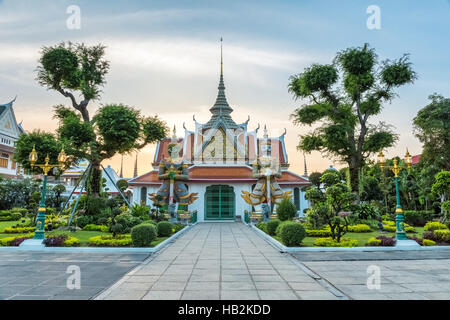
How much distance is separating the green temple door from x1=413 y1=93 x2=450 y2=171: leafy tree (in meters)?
16.4

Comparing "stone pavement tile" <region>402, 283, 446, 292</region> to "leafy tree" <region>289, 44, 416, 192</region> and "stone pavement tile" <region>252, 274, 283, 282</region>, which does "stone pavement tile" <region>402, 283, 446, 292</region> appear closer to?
"stone pavement tile" <region>252, 274, 283, 282</region>

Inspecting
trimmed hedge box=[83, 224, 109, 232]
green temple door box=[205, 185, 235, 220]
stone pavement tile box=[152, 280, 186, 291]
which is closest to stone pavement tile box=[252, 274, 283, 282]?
stone pavement tile box=[152, 280, 186, 291]

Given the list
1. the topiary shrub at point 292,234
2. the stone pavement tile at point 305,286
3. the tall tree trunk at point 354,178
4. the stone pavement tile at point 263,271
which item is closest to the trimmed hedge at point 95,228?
the topiary shrub at point 292,234

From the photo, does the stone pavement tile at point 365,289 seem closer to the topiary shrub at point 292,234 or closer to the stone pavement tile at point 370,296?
the stone pavement tile at point 370,296

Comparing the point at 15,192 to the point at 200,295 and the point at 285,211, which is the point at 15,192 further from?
the point at 200,295

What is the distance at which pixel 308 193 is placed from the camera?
13578mm

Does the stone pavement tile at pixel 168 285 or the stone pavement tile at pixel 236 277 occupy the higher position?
the stone pavement tile at pixel 168 285

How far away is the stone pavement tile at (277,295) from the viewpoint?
473 centimetres

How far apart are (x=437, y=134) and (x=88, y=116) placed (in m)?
26.1

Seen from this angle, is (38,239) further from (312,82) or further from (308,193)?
(312,82)

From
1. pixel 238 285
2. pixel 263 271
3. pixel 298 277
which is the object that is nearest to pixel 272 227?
pixel 263 271

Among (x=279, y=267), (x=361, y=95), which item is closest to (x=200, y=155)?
(x=361, y=95)

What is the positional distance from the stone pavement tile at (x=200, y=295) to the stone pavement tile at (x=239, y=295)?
135 millimetres

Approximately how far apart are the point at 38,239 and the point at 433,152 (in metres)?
26.8
